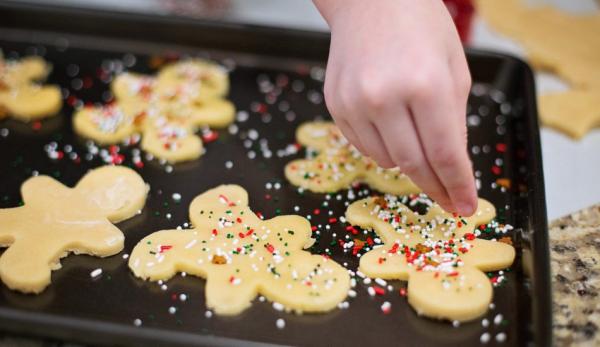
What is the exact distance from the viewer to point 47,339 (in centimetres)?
101

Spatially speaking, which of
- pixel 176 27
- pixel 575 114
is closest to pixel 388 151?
pixel 575 114

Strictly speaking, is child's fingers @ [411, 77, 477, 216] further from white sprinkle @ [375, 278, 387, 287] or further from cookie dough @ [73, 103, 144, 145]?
cookie dough @ [73, 103, 144, 145]

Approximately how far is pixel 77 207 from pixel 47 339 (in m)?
0.25

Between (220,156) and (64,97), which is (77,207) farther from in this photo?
(64,97)

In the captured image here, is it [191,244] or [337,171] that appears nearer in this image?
[191,244]

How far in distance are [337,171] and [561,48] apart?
747 mm

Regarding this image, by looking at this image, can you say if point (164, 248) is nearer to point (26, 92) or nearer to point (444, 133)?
point (444, 133)

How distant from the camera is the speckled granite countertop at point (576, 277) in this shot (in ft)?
3.33

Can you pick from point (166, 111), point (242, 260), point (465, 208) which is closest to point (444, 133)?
point (465, 208)

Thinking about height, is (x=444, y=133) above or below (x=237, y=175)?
above

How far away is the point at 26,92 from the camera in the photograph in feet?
4.84

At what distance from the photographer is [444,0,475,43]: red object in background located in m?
1.58

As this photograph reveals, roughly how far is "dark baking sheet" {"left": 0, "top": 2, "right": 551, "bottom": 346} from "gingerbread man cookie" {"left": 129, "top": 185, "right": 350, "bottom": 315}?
22 mm

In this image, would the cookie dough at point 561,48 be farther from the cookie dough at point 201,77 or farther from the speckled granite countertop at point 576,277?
the cookie dough at point 201,77
